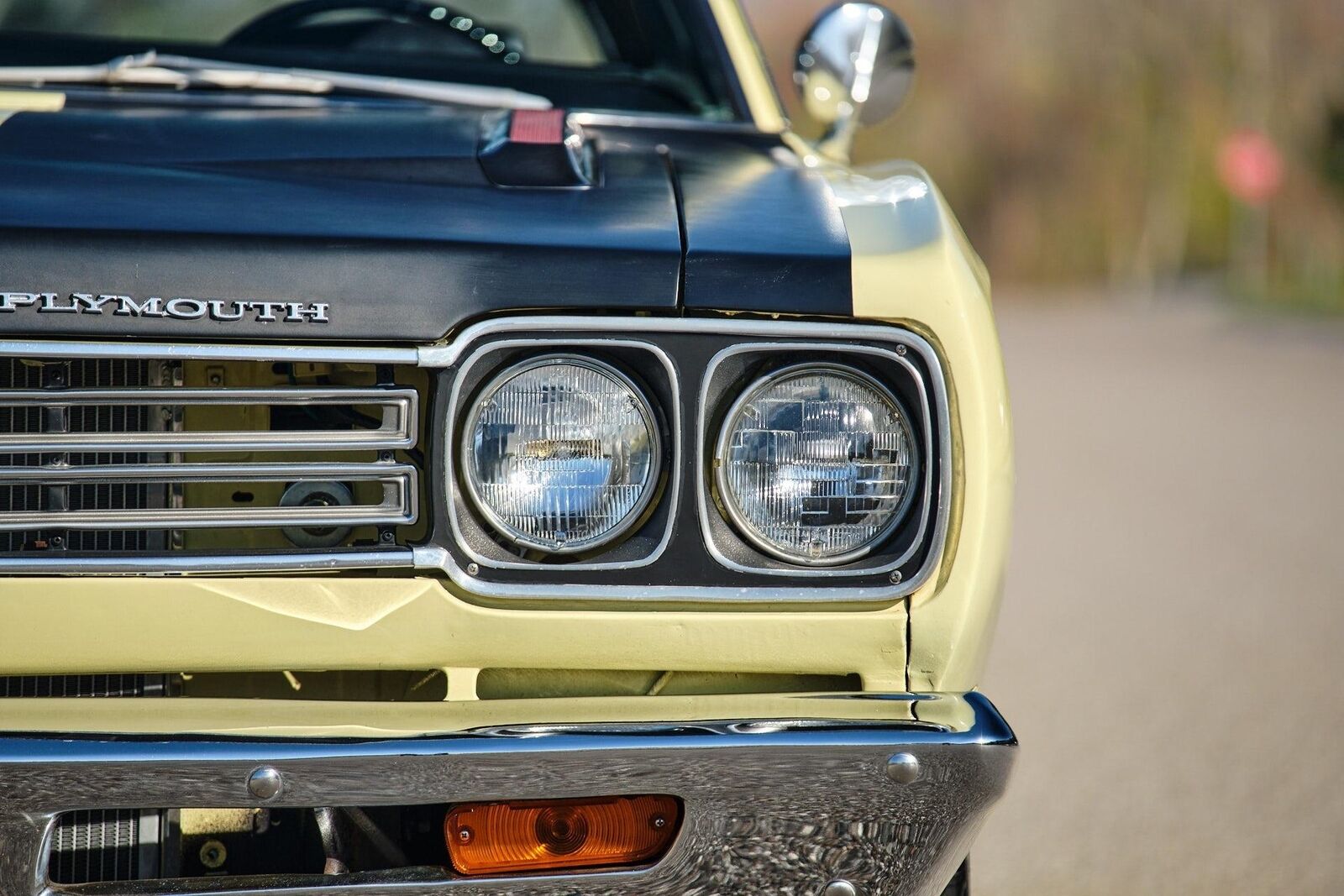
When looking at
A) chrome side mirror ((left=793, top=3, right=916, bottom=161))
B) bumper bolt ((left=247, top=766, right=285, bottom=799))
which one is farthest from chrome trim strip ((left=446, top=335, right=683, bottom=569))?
chrome side mirror ((left=793, top=3, right=916, bottom=161))

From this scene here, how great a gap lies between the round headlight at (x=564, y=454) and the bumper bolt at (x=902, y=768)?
0.39 m

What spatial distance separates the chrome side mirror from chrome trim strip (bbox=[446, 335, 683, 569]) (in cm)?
128

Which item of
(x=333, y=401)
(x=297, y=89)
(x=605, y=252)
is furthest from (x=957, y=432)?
(x=297, y=89)

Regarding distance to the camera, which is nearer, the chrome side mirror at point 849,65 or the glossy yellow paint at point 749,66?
the glossy yellow paint at point 749,66

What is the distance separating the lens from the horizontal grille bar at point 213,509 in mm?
1470

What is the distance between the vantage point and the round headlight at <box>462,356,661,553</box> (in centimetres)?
154

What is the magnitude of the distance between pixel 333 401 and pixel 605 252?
0.34 metres

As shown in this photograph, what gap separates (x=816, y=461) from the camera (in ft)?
5.16

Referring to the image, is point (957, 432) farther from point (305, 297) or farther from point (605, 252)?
point (305, 297)

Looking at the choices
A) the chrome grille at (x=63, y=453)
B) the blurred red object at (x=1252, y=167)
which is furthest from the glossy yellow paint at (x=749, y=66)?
the blurred red object at (x=1252, y=167)

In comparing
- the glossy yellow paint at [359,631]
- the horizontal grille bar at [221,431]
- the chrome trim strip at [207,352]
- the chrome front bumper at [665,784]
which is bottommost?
the chrome front bumper at [665,784]

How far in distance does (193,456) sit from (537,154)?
0.56 meters

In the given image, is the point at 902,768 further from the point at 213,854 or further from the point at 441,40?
the point at 441,40

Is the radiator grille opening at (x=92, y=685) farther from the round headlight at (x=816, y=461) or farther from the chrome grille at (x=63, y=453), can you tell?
the round headlight at (x=816, y=461)
